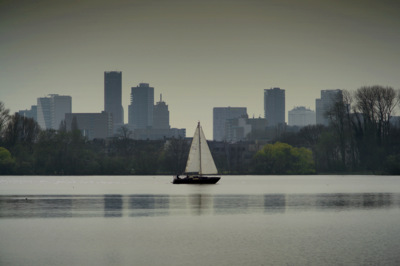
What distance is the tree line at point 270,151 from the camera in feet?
409

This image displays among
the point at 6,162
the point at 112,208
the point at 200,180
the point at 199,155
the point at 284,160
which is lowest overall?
the point at 112,208

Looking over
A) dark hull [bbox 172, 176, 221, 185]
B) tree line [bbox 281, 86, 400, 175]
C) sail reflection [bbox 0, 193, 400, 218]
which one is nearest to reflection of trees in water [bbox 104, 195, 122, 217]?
sail reflection [bbox 0, 193, 400, 218]

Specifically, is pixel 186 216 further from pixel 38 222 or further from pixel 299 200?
pixel 299 200

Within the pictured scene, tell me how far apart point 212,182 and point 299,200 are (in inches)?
1615

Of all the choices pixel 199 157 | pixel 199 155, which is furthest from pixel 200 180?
pixel 199 155

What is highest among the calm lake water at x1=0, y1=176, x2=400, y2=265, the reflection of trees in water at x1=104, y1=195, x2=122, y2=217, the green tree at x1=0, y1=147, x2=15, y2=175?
the green tree at x1=0, y1=147, x2=15, y2=175

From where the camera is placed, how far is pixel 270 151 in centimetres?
15000

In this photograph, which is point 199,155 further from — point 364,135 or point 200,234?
point 200,234

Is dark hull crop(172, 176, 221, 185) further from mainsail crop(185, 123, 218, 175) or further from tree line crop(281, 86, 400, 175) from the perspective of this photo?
tree line crop(281, 86, 400, 175)

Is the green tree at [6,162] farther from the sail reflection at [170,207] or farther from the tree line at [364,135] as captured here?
the sail reflection at [170,207]

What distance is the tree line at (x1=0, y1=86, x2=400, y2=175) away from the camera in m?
125

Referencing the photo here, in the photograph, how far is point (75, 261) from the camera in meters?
26.8

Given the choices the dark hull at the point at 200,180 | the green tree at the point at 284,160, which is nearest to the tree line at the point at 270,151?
the green tree at the point at 284,160

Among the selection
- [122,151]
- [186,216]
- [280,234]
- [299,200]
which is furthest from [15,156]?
[280,234]
